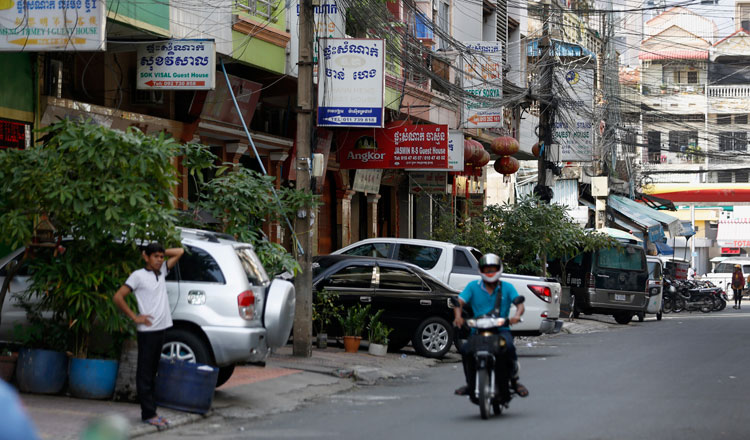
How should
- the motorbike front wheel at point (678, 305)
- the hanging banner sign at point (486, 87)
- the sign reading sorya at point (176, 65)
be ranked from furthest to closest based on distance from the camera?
1. the motorbike front wheel at point (678, 305)
2. the hanging banner sign at point (486, 87)
3. the sign reading sorya at point (176, 65)

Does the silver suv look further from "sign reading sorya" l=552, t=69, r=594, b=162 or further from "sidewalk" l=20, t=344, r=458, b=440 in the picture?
"sign reading sorya" l=552, t=69, r=594, b=162

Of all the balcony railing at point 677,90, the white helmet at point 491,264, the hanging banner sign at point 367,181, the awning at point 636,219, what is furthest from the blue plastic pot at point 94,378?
the balcony railing at point 677,90

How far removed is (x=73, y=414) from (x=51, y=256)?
6.32 ft

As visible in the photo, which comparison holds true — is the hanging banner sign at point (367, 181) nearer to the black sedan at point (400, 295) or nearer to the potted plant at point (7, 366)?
the black sedan at point (400, 295)

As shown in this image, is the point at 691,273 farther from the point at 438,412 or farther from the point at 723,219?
the point at 438,412

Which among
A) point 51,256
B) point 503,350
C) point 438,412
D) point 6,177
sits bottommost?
point 438,412

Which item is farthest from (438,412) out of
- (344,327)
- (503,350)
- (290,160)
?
(290,160)

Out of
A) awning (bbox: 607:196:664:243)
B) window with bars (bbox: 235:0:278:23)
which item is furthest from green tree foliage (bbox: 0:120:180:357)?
awning (bbox: 607:196:664:243)

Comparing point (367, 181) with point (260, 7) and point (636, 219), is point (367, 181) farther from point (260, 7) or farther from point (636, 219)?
point (636, 219)

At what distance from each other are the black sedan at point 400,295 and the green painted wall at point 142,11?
190 inches

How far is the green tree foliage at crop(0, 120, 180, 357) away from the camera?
1001cm

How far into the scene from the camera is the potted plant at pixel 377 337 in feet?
53.8

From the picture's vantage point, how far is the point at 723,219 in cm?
6300

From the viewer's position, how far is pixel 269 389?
12.1 metres
